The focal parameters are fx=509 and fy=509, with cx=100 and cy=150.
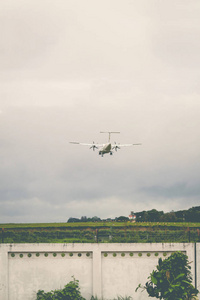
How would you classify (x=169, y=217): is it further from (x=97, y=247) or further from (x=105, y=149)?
(x=97, y=247)

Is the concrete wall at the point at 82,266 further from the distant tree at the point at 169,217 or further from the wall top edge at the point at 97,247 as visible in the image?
the distant tree at the point at 169,217

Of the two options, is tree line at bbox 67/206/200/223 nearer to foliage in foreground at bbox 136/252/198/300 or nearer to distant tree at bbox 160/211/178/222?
distant tree at bbox 160/211/178/222

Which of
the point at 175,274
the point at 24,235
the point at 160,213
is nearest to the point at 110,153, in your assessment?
the point at 160,213

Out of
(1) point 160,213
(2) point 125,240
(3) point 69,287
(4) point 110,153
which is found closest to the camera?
(3) point 69,287

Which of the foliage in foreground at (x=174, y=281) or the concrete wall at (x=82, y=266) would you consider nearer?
the foliage in foreground at (x=174, y=281)

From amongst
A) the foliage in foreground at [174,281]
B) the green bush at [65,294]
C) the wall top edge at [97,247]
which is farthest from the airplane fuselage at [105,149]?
the foliage in foreground at [174,281]

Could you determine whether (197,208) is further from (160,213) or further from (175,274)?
(175,274)
